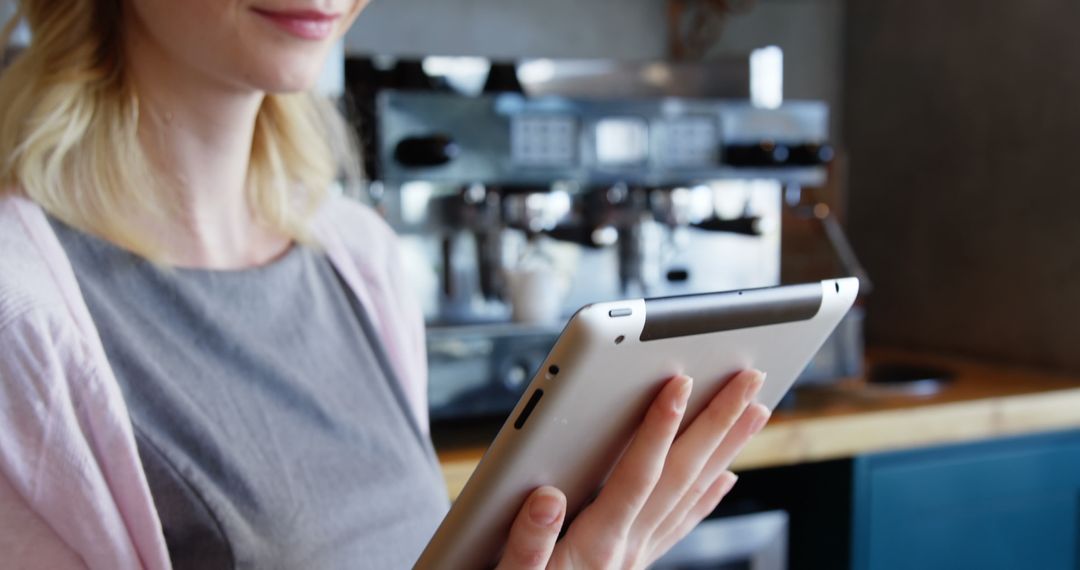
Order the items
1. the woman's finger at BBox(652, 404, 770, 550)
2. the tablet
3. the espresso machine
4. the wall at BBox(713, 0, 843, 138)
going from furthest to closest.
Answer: the wall at BBox(713, 0, 843, 138)
the espresso machine
the woman's finger at BBox(652, 404, 770, 550)
the tablet

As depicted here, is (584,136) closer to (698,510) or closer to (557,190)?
(557,190)

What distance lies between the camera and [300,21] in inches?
29.9

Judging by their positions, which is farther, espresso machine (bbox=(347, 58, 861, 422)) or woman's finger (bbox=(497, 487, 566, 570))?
espresso machine (bbox=(347, 58, 861, 422))

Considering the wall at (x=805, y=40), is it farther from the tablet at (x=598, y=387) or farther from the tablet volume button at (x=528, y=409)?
the tablet volume button at (x=528, y=409)

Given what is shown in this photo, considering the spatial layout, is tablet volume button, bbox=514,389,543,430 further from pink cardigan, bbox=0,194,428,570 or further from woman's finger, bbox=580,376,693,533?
pink cardigan, bbox=0,194,428,570

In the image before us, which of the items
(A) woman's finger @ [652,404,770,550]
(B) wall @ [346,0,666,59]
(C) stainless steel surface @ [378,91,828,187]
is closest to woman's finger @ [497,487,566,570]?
(A) woman's finger @ [652,404,770,550]

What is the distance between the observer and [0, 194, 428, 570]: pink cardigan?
2.16ft

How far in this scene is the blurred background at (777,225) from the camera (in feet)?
5.18

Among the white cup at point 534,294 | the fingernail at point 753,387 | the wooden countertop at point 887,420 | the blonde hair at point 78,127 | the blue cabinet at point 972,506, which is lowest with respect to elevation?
the blue cabinet at point 972,506

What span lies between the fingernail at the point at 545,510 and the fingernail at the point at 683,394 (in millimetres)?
88

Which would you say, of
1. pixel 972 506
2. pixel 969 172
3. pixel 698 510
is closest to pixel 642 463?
pixel 698 510

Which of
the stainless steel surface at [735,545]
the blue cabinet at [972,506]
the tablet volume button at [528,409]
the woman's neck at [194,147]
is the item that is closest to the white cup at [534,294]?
the stainless steel surface at [735,545]

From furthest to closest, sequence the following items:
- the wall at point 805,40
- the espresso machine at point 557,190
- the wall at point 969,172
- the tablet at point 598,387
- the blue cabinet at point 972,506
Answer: the wall at point 805,40
the wall at point 969,172
the blue cabinet at point 972,506
the espresso machine at point 557,190
the tablet at point 598,387

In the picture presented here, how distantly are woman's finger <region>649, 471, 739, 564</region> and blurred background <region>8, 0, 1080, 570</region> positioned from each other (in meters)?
0.60
